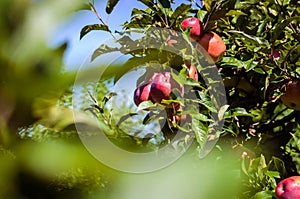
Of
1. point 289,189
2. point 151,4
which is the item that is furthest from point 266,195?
point 151,4

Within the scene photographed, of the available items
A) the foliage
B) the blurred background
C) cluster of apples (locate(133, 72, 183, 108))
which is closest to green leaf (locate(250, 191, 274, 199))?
the foliage

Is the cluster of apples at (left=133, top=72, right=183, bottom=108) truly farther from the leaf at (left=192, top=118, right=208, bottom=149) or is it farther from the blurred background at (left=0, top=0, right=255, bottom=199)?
the blurred background at (left=0, top=0, right=255, bottom=199)

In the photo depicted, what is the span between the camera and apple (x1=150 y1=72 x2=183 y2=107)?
1.23 m

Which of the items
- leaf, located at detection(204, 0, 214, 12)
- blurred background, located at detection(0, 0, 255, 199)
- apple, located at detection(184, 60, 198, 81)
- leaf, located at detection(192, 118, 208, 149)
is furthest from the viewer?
leaf, located at detection(204, 0, 214, 12)

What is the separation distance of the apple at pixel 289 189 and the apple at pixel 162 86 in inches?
15.4

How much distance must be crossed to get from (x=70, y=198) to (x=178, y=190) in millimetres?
44

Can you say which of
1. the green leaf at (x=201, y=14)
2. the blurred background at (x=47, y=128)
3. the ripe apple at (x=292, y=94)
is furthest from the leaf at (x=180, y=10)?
the blurred background at (x=47, y=128)

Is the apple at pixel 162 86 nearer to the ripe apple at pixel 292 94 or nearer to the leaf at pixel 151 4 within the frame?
the leaf at pixel 151 4

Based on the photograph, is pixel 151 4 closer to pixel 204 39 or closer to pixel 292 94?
pixel 204 39

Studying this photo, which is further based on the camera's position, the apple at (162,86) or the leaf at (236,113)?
the leaf at (236,113)

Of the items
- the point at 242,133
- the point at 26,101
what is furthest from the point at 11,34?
the point at 242,133

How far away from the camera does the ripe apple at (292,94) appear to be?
4.56 feet

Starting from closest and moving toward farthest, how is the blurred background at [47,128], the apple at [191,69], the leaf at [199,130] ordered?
the blurred background at [47,128] < the leaf at [199,130] < the apple at [191,69]

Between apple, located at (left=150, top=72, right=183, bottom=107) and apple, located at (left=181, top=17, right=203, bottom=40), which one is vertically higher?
apple, located at (left=181, top=17, right=203, bottom=40)
